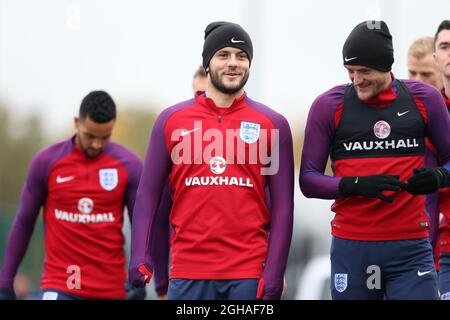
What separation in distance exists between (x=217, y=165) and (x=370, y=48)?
4.30ft

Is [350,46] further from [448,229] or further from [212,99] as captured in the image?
[448,229]

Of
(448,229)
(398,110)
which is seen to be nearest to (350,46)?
(398,110)

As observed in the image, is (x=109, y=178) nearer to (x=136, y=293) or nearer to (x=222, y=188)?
(x=136, y=293)

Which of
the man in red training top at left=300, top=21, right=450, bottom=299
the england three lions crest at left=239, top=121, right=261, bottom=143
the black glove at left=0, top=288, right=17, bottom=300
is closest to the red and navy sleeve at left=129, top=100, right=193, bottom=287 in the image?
the england three lions crest at left=239, top=121, right=261, bottom=143

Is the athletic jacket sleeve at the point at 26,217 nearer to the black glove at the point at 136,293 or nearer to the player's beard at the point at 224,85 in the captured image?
the black glove at the point at 136,293

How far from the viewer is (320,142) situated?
28.9 ft

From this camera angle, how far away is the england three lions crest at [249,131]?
876cm

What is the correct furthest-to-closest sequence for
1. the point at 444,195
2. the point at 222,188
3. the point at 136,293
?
the point at 136,293
the point at 444,195
the point at 222,188

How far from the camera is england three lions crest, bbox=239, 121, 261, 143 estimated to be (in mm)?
8758

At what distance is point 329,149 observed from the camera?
889 centimetres

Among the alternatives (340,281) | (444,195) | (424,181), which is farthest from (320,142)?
(444,195)

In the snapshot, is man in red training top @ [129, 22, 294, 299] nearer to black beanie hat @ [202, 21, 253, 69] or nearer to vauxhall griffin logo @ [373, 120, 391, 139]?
black beanie hat @ [202, 21, 253, 69]

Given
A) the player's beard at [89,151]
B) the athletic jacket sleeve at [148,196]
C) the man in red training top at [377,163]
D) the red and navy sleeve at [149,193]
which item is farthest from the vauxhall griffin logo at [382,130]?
the player's beard at [89,151]

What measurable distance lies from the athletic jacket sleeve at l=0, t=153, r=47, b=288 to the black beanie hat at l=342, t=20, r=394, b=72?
12.2 ft
